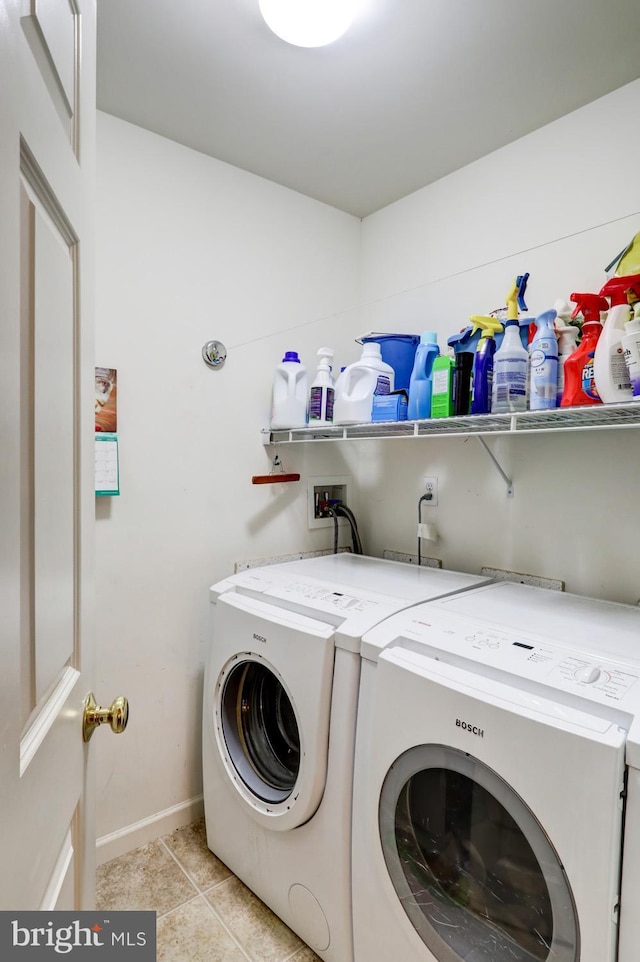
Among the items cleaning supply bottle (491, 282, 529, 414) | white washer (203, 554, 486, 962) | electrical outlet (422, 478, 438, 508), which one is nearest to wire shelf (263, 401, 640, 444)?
cleaning supply bottle (491, 282, 529, 414)

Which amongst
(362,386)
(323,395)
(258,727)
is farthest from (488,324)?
(258,727)

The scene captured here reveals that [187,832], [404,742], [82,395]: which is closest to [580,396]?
[404,742]

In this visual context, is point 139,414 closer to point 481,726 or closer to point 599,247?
point 481,726

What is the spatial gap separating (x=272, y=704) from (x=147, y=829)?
2.41 feet

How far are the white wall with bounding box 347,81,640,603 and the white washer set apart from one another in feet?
0.88

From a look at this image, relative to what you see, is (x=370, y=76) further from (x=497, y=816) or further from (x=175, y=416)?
(x=497, y=816)

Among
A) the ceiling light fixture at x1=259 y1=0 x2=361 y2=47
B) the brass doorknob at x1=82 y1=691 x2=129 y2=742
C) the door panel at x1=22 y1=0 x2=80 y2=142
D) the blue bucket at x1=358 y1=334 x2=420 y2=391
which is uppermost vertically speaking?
the ceiling light fixture at x1=259 y1=0 x2=361 y2=47

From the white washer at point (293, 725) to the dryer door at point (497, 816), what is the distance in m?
0.17

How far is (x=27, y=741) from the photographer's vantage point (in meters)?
0.55

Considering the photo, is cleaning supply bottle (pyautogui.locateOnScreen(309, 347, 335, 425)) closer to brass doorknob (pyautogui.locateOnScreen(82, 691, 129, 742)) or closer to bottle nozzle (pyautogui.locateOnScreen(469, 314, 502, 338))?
bottle nozzle (pyautogui.locateOnScreen(469, 314, 502, 338))

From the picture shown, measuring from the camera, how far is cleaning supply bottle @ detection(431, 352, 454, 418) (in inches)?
62.2

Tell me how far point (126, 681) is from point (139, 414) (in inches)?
37.4

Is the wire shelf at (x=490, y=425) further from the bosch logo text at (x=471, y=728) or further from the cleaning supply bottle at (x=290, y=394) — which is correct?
the bosch logo text at (x=471, y=728)

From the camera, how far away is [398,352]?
193 centimetres
